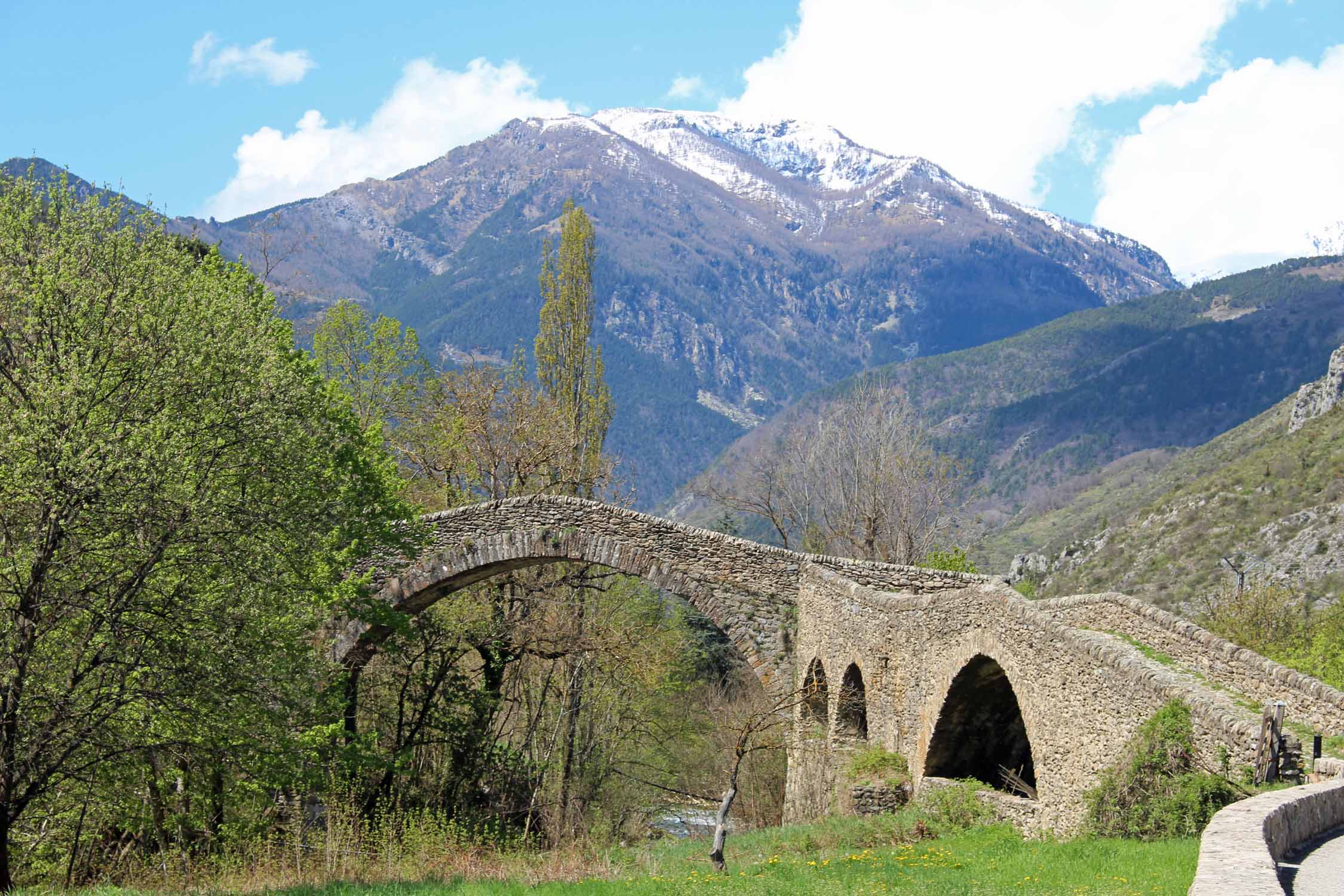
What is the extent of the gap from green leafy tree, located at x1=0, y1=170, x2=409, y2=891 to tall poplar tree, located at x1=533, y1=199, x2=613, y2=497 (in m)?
16.0

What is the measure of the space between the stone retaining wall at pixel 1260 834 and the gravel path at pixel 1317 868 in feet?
0.25

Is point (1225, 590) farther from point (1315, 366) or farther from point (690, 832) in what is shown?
point (1315, 366)

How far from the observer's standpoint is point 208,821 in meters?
15.6

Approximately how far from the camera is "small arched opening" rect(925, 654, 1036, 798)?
17609 millimetres

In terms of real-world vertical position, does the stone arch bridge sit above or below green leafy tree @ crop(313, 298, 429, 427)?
below

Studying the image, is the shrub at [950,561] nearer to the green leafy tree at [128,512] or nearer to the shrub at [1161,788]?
the shrub at [1161,788]

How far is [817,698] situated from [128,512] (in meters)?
14.5

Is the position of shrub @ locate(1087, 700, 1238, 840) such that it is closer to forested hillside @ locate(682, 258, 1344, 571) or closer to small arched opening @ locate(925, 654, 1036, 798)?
small arched opening @ locate(925, 654, 1036, 798)

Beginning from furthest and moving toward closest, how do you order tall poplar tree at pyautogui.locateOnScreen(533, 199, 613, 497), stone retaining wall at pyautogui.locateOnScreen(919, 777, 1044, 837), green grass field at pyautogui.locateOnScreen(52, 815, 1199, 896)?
tall poplar tree at pyautogui.locateOnScreen(533, 199, 613, 497)
stone retaining wall at pyautogui.locateOnScreen(919, 777, 1044, 837)
green grass field at pyautogui.locateOnScreen(52, 815, 1199, 896)

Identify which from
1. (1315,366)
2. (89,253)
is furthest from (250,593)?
(1315,366)

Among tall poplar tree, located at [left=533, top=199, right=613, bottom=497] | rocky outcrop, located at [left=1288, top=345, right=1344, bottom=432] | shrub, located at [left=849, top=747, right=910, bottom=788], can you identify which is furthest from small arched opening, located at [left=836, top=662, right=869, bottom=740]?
rocky outcrop, located at [left=1288, top=345, right=1344, bottom=432]

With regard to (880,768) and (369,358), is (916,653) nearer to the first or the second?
(880,768)

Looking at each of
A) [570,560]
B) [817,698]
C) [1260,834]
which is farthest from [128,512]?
[817,698]

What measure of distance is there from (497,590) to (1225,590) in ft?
70.5
